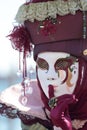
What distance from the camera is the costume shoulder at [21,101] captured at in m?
0.66

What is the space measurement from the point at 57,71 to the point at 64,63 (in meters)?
0.02

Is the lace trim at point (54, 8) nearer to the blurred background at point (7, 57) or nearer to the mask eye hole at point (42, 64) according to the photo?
the mask eye hole at point (42, 64)

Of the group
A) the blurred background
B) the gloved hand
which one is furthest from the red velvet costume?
the blurred background

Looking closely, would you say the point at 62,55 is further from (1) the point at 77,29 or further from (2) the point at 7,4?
(2) the point at 7,4

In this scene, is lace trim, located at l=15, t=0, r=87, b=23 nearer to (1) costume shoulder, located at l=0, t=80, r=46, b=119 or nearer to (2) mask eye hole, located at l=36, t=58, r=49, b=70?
(2) mask eye hole, located at l=36, t=58, r=49, b=70

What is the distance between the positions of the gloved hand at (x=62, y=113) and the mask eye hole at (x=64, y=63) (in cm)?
6

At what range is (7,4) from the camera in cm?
93

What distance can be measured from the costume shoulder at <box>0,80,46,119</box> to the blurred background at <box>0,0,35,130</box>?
0.42 ft

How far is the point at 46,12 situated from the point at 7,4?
387 mm

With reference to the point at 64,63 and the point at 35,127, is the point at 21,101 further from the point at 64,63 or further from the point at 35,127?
the point at 64,63

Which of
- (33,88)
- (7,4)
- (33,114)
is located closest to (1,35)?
(7,4)

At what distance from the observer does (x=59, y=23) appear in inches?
22.7

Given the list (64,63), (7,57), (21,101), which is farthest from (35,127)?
(7,57)

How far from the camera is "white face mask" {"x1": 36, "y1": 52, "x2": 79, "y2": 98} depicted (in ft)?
1.92
